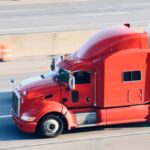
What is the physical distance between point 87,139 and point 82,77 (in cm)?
167

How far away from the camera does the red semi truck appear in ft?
54.1

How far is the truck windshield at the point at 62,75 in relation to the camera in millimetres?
16766

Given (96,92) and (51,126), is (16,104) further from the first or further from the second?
(96,92)

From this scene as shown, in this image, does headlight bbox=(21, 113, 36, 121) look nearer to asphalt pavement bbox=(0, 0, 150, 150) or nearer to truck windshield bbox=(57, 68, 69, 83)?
asphalt pavement bbox=(0, 0, 150, 150)

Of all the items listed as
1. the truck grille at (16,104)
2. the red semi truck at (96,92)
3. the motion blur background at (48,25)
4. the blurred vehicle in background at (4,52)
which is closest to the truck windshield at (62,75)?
Answer: the red semi truck at (96,92)

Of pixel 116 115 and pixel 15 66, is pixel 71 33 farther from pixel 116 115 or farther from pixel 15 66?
pixel 116 115

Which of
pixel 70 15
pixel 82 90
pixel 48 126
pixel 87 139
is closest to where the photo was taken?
pixel 87 139

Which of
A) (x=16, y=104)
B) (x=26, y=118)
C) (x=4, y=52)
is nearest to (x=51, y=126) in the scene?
(x=26, y=118)

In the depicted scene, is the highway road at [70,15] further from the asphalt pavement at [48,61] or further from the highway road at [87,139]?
the highway road at [87,139]

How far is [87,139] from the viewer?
16359 mm

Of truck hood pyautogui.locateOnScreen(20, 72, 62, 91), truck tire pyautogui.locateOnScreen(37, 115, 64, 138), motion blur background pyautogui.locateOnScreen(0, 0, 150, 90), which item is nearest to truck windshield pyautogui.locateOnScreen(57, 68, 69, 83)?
truck hood pyautogui.locateOnScreen(20, 72, 62, 91)

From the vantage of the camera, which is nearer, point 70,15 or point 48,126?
point 48,126

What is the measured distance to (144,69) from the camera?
16.8 m

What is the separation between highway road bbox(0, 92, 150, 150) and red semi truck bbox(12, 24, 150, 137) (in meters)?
0.29
